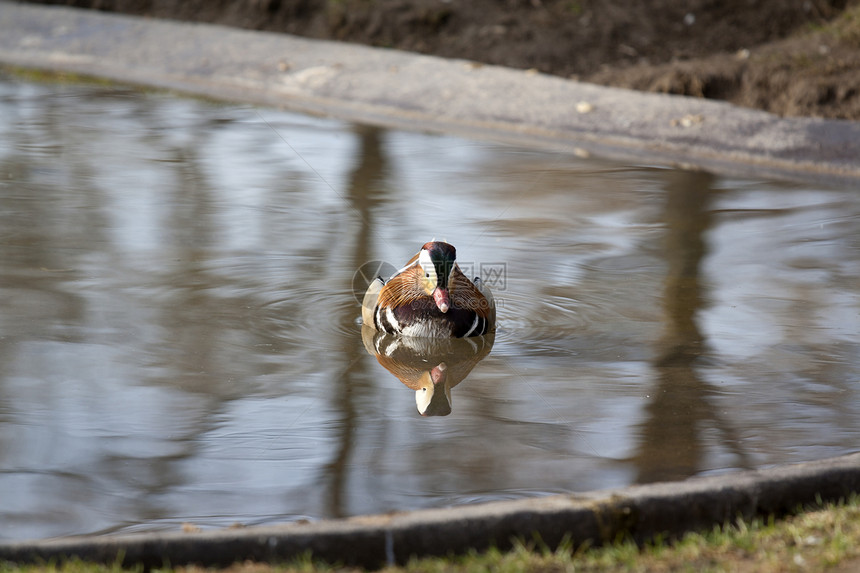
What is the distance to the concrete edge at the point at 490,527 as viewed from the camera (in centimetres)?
353

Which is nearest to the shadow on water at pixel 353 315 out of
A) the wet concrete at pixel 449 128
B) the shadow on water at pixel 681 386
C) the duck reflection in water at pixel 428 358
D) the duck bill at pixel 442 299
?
the duck reflection in water at pixel 428 358

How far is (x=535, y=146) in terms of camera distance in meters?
11.6

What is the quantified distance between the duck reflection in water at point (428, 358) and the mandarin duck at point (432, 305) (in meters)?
0.07

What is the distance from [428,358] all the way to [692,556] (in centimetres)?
266

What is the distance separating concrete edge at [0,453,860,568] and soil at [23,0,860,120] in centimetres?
885

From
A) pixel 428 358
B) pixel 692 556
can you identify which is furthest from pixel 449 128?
pixel 692 556

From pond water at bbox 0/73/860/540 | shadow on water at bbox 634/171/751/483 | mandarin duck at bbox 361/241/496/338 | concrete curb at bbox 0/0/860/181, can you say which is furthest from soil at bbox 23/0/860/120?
mandarin duck at bbox 361/241/496/338

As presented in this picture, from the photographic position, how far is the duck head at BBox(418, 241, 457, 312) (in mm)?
5828

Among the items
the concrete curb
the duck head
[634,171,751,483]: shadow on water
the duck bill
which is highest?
the duck head

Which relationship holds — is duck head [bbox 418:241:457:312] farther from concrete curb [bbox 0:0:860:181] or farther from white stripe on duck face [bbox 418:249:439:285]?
concrete curb [bbox 0:0:860:181]

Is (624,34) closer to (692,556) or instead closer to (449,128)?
(449,128)

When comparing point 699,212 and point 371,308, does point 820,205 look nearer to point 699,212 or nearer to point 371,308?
point 699,212

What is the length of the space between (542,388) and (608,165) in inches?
222

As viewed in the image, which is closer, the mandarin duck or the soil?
the mandarin duck
